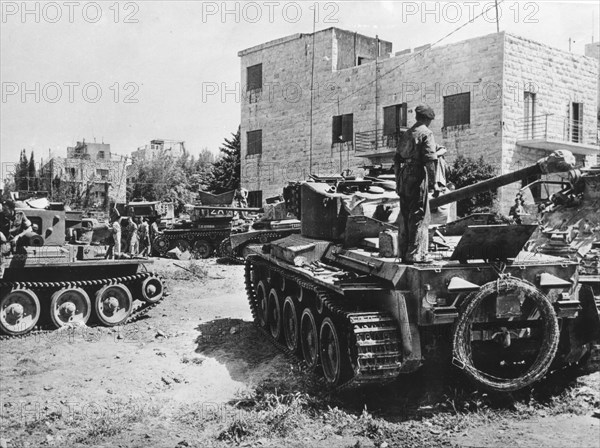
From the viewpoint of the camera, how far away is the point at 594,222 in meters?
11.9

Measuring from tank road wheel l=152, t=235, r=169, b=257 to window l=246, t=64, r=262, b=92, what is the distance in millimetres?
10791

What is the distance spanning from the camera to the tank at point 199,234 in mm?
23203

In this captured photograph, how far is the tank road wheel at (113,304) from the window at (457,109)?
14366mm

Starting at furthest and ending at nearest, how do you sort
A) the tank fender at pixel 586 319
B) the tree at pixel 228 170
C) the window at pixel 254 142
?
the tree at pixel 228 170 → the window at pixel 254 142 → the tank fender at pixel 586 319

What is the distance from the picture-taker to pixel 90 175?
47875mm

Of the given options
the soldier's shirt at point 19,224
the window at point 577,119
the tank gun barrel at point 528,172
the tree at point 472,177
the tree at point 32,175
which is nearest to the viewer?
the tank gun barrel at point 528,172

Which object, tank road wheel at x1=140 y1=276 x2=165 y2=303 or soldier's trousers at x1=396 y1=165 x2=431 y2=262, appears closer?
soldier's trousers at x1=396 y1=165 x2=431 y2=262

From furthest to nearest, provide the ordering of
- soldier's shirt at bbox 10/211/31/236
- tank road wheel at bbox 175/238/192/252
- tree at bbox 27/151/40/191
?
tree at bbox 27/151/40/191 → tank road wheel at bbox 175/238/192/252 → soldier's shirt at bbox 10/211/31/236

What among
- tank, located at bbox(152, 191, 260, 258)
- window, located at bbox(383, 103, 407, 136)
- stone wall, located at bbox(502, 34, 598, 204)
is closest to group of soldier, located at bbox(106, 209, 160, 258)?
tank, located at bbox(152, 191, 260, 258)

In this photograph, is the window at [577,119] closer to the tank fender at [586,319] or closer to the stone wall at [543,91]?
the stone wall at [543,91]

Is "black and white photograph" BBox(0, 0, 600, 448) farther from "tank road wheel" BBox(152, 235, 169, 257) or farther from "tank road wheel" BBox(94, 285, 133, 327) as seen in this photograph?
"tank road wheel" BBox(152, 235, 169, 257)

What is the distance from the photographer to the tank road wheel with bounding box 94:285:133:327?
11.9 meters

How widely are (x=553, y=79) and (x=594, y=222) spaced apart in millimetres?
12381

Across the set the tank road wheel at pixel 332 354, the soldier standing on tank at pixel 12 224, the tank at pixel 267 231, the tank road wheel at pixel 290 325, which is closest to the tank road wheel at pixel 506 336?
the tank road wheel at pixel 332 354
